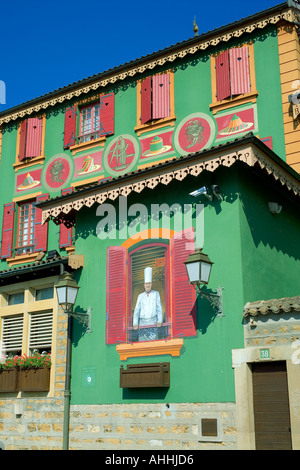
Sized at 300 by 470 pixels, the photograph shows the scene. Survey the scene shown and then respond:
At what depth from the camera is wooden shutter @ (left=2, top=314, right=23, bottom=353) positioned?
1343cm

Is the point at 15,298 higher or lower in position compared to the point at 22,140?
lower

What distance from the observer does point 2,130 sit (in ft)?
64.5

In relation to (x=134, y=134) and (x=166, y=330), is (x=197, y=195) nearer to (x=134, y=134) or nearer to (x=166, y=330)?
(x=166, y=330)

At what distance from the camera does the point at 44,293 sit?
43.5ft

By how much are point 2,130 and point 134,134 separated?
18.5 feet

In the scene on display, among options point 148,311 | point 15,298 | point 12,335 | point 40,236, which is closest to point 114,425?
point 148,311

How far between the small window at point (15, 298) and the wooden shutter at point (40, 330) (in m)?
0.69

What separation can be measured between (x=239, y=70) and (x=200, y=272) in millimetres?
7218

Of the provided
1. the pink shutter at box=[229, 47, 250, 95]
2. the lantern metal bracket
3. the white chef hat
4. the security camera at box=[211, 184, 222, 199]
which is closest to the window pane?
the white chef hat

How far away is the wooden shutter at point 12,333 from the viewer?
1343cm

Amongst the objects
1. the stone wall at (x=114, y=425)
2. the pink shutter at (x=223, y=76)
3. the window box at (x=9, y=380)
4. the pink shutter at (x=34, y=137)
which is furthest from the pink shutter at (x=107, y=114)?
the stone wall at (x=114, y=425)

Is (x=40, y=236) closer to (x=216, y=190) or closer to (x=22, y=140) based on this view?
(x=22, y=140)

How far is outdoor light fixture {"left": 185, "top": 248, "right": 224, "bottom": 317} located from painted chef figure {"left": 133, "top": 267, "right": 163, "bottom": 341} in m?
1.13

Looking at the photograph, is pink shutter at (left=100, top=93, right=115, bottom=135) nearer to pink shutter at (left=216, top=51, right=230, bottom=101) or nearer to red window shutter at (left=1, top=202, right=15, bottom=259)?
pink shutter at (left=216, top=51, right=230, bottom=101)
